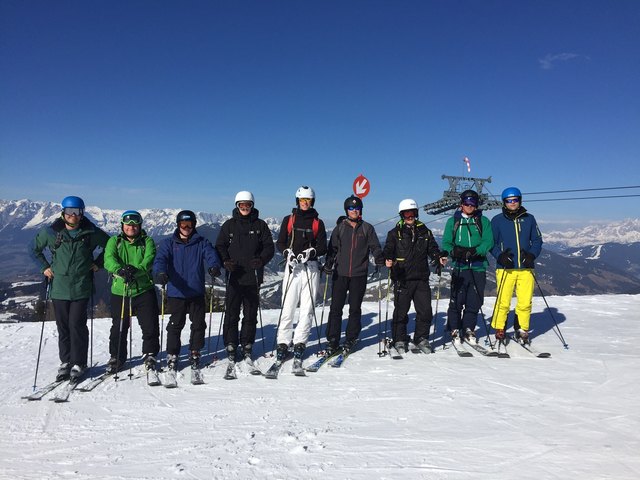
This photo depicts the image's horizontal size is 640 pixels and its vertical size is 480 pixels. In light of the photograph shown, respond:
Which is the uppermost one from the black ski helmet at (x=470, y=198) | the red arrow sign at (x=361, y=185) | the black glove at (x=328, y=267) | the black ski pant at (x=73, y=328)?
the red arrow sign at (x=361, y=185)

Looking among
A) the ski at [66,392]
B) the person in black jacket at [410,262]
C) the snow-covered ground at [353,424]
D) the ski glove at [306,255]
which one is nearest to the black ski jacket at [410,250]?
the person in black jacket at [410,262]

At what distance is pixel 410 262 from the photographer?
267 inches

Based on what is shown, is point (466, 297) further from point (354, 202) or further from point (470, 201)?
point (354, 202)

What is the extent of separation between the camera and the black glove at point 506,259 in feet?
21.8

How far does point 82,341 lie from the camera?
18.7 ft

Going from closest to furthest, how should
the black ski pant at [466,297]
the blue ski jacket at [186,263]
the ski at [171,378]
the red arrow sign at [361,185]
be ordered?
the ski at [171,378] < the blue ski jacket at [186,263] < the black ski pant at [466,297] < the red arrow sign at [361,185]

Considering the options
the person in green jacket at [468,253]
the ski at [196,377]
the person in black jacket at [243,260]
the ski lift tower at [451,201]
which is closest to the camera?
the ski at [196,377]

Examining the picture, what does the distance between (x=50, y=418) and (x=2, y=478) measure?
1.24 m

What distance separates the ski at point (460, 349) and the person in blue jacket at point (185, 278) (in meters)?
4.43

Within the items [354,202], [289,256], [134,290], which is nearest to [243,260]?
[289,256]

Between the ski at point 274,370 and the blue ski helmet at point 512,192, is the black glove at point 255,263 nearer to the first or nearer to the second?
the ski at point 274,370

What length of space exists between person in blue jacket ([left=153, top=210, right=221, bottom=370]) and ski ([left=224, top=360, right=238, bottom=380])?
21.3 inches

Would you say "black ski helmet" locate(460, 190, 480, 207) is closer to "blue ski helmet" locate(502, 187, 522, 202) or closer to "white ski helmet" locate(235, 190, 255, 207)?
"blue ski helmet" locate(502, 187, 522, 202)

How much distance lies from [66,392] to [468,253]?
21.6 feet
